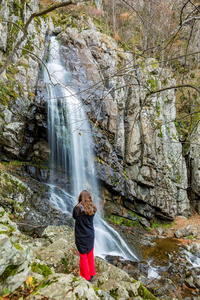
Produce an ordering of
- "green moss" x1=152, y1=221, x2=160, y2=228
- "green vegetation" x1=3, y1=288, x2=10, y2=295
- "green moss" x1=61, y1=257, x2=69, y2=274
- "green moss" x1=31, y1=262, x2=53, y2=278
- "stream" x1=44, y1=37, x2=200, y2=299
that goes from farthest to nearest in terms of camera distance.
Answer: "green moss" x1=152, y1=221, x2=160, y2=228 < "stream" x1=44, y1=37, x2=200, y2=299 < "green moss" x1=61, y1=257, x2=69, y2=274 < "green moss" x1=31, y1=262, x2=53, y2=278 < "green vegetation" x1=3, y1=288, x2=10, y2=295

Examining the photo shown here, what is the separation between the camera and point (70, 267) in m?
2.98

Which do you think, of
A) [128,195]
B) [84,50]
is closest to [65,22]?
[84,50]

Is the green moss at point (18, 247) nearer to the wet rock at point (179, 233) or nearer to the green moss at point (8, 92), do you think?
the green moss at point (8, 92)

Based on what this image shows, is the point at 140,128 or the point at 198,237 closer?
the point at 198,237

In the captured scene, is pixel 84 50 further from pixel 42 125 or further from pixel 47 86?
pixel 42 125

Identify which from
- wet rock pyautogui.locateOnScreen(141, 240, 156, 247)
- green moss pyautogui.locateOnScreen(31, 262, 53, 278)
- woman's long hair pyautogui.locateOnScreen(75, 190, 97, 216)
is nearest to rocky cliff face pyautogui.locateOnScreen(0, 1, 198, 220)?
wet rock pyautogui.locateOnScreen(141, 240, 156, 247)

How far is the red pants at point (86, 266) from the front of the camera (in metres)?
2.62

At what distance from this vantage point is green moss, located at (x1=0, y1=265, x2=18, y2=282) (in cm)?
145

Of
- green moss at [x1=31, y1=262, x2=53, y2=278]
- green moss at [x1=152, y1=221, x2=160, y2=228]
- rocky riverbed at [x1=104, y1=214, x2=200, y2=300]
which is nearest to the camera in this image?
green moss at [x1=31, y1=262, x2=53, y2=278]

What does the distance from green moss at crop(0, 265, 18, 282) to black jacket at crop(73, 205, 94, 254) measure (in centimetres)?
122

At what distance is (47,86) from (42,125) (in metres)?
2.34

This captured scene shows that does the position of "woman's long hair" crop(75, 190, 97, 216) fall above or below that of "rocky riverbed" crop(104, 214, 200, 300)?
above

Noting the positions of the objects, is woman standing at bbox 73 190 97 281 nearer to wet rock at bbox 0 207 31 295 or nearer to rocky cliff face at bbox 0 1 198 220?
wet rock at bbox 0 207 31 295

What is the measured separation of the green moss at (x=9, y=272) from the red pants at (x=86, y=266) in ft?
4.43
